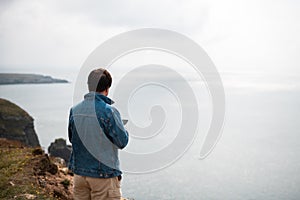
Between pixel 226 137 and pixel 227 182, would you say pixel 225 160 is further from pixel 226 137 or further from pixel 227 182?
pixel 226 137

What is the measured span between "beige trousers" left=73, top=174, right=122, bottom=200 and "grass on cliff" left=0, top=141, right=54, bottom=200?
4.82m

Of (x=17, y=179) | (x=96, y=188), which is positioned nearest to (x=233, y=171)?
(x=17, y=179)

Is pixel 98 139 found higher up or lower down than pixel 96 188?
higher up

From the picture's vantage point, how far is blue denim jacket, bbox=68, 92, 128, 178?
15.8 feet

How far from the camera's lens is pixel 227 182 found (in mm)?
57562

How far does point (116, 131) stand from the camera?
4.80m

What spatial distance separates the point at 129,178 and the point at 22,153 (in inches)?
1765

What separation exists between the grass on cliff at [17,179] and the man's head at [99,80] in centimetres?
599

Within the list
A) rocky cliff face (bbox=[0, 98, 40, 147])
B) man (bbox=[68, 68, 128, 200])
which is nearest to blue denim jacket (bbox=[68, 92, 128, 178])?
man (bbox=[68, 68, 128, 200])

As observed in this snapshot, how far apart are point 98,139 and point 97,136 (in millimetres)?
55

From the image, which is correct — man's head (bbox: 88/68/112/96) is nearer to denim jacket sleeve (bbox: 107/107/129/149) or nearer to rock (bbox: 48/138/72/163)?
denim jacket sleeve (bbox: 107/107/129/149)

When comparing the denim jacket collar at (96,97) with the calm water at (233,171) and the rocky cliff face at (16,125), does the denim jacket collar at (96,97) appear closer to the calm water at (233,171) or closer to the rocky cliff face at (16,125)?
the calm water at (233,171)

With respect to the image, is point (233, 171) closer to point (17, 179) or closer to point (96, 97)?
point (17, 179)

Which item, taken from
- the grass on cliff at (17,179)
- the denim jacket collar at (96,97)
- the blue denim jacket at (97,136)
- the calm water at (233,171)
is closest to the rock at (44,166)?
the grass on cliff at (17,179)
